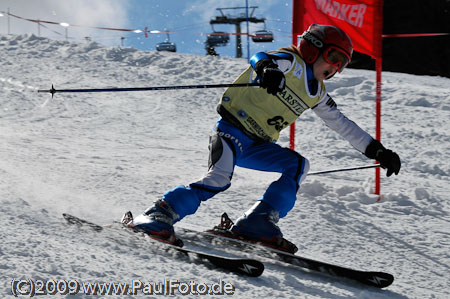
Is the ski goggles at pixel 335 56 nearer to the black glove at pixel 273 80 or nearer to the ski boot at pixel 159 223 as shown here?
the black glove at pixel 273 80

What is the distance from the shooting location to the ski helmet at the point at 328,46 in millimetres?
3309

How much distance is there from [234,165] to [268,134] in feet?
1.09

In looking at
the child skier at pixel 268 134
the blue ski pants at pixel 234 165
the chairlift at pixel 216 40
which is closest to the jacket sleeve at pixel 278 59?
the child skier at pixel 268 134

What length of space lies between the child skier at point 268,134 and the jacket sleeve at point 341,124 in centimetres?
8

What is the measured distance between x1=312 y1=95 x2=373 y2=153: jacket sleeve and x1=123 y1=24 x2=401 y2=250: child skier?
78 mm

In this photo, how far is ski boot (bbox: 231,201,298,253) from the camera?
123 inches

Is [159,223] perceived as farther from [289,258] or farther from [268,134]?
[268,134]

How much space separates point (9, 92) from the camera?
33.0 feet

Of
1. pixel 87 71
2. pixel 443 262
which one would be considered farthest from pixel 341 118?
pixel 87 71

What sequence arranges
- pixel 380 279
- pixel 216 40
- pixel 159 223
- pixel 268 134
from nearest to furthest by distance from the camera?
pixel 380 279 → pixel 159 223 → pixel 268 134 → pixel 216 40

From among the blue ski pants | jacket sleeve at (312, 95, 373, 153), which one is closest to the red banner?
jacket sleeve at (312, 95, 373, 153)

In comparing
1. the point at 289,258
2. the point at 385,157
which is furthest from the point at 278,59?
the point at 289,258

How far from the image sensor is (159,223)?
300 centimetres

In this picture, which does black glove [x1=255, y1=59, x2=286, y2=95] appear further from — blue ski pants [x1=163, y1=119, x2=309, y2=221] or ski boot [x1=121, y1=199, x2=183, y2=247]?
ski boot [x1=121, y1=199, x2=183, y2=247]
